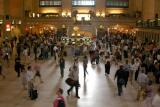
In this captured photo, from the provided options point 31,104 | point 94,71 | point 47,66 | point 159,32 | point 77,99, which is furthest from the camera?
point 159,32

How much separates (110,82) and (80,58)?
42.7 feet

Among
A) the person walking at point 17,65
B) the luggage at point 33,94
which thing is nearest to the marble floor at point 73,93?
the luggage at point 33,94

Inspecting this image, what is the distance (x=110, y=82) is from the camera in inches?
825

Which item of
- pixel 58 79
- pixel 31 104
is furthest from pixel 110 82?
pixel 31 104

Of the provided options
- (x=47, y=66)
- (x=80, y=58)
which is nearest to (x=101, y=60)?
(x=80, y=58)

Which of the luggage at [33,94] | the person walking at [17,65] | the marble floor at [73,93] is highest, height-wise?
the person walking at [17,65]

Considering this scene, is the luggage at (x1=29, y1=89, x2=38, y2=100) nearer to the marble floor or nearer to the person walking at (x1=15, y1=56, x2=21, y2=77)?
the marble floor

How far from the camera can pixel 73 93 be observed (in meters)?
17.7

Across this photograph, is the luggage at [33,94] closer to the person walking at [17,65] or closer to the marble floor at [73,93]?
the marble floor at [73,93]

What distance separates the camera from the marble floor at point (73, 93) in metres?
15.6

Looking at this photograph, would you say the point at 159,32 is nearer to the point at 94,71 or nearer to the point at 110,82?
the point at 94,71

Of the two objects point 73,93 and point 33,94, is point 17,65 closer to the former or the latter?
point 73,93

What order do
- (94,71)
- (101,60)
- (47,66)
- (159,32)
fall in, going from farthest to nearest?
(159,32) → (101,60) → (47,66) → (94,71)

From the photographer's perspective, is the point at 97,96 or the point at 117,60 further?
the point at 117,60
